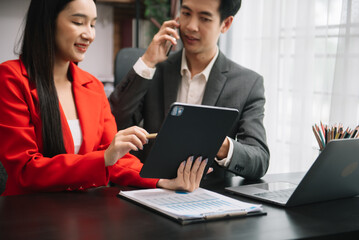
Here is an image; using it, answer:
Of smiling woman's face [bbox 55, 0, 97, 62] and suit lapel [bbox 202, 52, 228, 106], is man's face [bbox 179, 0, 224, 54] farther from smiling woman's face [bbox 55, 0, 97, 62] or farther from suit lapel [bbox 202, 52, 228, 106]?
smiling woman's face [bbox 55, 0, 97, 62]

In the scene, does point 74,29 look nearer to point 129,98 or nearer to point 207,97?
point 129,98

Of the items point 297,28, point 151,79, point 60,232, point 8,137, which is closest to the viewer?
point 60,232

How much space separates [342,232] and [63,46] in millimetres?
982

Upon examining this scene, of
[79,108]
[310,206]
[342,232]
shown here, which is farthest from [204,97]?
[342,232]

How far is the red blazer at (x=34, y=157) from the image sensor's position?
1.21m

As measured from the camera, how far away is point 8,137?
4.04 ft

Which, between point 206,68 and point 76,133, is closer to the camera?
point 76,133

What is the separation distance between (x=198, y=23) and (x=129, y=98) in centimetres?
41

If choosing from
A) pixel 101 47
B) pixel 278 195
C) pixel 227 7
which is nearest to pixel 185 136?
pixel 278 195

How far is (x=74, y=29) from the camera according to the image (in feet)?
4.51

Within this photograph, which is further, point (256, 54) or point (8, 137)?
point (256, 54)

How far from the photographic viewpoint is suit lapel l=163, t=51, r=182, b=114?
178 cm

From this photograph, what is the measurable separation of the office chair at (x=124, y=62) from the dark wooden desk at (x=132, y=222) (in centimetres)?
93

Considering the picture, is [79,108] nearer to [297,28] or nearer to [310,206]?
[310,206]
